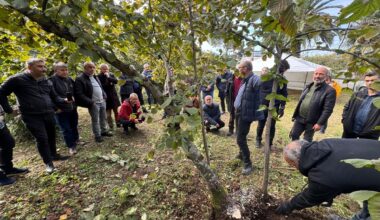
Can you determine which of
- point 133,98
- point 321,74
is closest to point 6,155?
point 133,98

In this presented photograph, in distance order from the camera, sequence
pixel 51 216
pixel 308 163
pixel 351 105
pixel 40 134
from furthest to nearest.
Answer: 1. pixel 40 134
2. pixel 351 105
3. pixel 51 216
4. pixel 308 163

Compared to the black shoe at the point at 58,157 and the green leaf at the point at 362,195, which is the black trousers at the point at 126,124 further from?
the green leaf at the point at 362,195

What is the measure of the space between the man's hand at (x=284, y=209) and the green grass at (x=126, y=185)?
51 cm

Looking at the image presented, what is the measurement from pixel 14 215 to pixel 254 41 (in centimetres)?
353

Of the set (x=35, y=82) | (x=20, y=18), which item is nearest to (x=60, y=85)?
(x=35, y=82)

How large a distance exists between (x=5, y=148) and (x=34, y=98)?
0.96m

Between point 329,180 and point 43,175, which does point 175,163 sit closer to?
point 43,175

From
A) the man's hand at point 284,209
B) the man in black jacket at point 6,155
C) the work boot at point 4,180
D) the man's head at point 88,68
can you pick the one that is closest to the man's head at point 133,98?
the man's head at point 88,68

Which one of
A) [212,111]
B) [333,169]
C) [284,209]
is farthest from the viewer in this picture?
[212,111]

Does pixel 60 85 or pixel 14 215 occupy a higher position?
pixel 60 85

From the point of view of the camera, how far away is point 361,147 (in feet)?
6.03

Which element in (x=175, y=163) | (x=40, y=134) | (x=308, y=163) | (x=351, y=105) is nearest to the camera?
(x=308, y=163)

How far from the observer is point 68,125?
4191 millimetres

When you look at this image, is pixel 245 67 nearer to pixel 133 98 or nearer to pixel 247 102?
pixel 247 102
